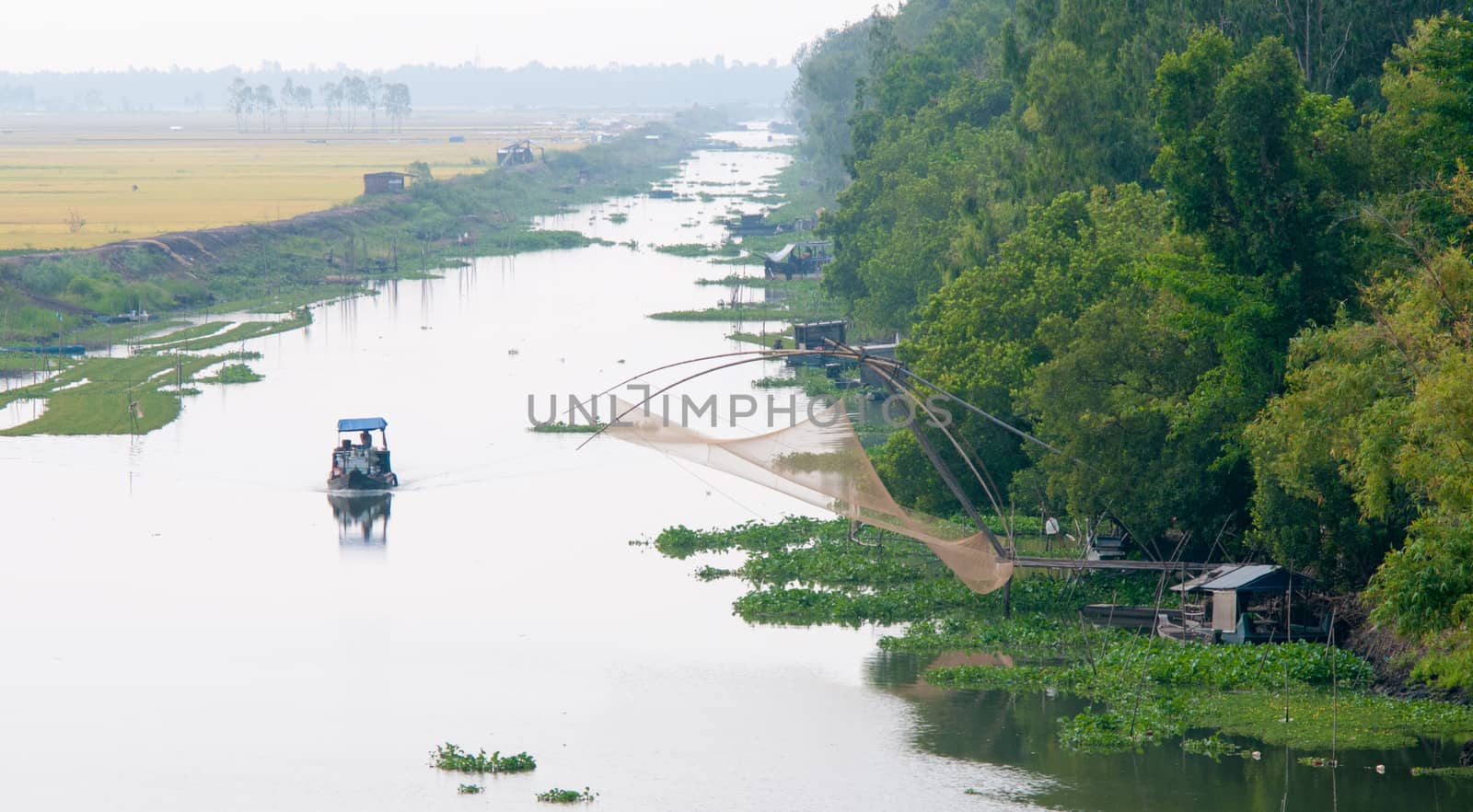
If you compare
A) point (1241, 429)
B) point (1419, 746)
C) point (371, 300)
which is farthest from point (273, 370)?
point (1419, 746)

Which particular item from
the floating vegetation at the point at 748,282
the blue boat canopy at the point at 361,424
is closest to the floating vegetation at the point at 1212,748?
the blue boat canopy at the point at 361,424

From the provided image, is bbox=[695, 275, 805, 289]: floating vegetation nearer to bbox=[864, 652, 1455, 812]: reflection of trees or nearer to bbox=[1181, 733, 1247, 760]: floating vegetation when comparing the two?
bbox=[864, 652, 1455, 812]: reflection of trees

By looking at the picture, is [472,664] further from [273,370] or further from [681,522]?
[273,370]

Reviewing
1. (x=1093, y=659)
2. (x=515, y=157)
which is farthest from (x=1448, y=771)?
(x=515, y=157)

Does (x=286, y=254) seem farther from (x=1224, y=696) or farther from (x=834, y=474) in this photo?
(x=1224, y=696)

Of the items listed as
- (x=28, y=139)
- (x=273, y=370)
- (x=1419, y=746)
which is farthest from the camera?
(x=28, y=139)
